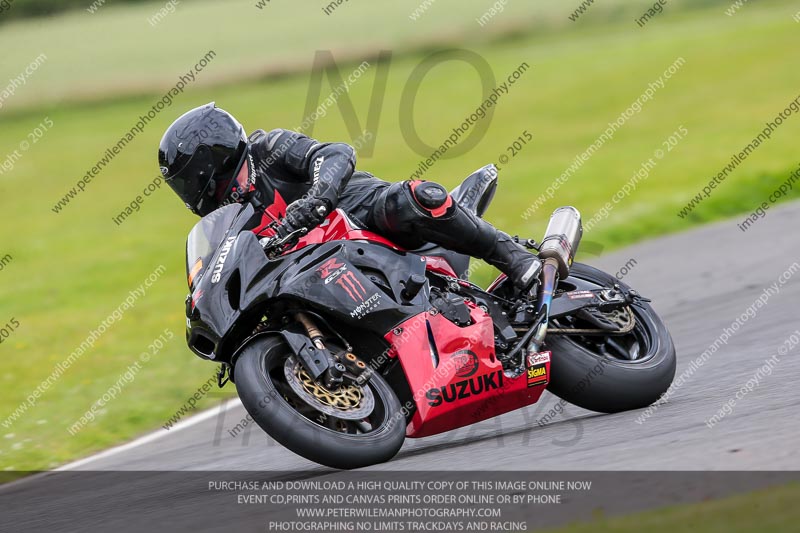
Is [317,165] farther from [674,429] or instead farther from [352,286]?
[674,429]

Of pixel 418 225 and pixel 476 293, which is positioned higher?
pixel 418 225

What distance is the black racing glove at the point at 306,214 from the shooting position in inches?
214

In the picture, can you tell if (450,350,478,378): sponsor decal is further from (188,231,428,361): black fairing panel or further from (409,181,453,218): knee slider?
(409,181,453,218): knee slider

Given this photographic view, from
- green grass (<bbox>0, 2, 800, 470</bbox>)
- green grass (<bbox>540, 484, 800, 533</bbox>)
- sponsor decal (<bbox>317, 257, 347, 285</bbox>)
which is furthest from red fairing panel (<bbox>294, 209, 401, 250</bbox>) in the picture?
green grass (<bbox>0, 2, 800, 470</bbox>)

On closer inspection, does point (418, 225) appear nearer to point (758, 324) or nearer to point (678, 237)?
point (758, 324)

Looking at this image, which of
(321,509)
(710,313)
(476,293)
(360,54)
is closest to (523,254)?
(476,293)

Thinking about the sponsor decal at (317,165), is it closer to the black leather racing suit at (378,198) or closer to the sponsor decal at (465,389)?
the black leather racing suit at (378,198)

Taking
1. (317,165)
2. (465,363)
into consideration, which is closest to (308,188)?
(317,165)

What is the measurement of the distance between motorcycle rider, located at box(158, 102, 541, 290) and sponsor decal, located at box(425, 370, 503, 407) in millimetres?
667

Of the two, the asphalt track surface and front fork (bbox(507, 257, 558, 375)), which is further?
front fork (bbox(507, 257, 558, 375))

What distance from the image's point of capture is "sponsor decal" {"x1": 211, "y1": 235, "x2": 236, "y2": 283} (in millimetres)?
5410

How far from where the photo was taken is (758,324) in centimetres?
803

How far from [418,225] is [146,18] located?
5182 cm

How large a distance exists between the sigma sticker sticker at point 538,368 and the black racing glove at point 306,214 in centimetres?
127
